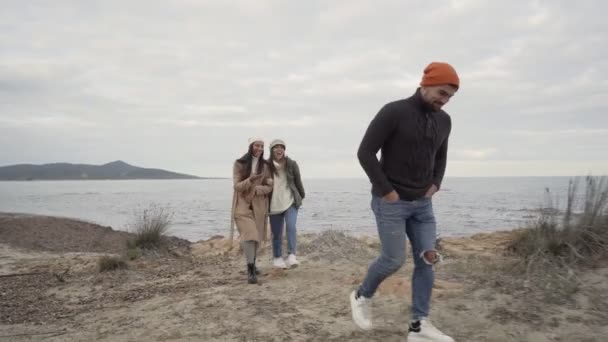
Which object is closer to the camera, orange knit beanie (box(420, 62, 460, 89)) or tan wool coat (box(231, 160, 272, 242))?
orange knit beanie (box(420, 62, 460, 89))

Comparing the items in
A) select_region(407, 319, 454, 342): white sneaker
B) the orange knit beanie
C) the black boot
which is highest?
the orange knit beanie

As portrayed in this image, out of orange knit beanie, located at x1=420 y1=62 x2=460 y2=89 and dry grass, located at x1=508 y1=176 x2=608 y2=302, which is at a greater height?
orange knit beanie, located at x1=420 y1=62 x2=460 y2=89

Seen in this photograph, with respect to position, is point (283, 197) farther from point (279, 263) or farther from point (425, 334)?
point (425, 334)

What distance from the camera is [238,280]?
5426mm

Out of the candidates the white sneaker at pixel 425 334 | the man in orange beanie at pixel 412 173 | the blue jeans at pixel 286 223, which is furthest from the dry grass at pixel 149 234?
the white sneaker at pixel 425 334

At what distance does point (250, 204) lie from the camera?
5.48m

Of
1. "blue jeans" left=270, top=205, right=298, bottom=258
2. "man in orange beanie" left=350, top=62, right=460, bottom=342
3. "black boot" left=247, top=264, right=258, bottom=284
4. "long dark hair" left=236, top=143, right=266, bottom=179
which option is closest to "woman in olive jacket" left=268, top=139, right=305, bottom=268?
"blue jeans" left=270, top=205, right=298, bottom=258

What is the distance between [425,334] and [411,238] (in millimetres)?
620

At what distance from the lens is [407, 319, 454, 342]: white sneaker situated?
2913 millimetres

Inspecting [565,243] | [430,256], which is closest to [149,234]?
[430,256]

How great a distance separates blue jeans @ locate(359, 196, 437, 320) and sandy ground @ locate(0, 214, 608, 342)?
0.46 m

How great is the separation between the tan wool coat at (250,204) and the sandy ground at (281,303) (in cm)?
59

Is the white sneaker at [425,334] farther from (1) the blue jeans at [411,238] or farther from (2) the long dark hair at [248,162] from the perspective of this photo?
(2) the long dark hair at [248,162]

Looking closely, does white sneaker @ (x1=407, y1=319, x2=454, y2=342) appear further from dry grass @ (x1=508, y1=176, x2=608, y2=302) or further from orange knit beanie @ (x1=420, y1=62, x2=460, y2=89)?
orange knit beanie @ (x1=420, y1=62, x2=460, y2=89)
